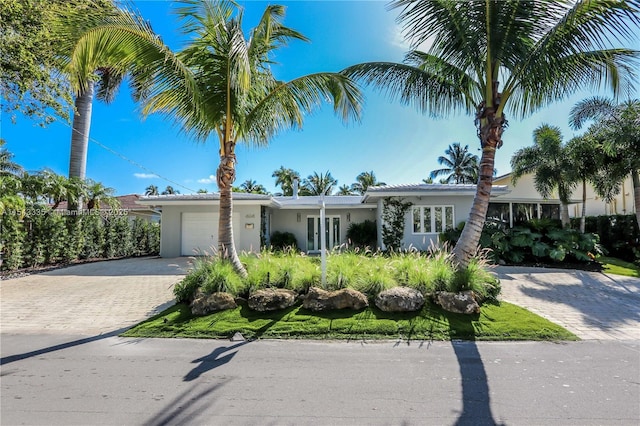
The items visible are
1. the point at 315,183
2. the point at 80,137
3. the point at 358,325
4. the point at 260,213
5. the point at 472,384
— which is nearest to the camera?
the point at 472,384

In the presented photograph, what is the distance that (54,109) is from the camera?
346 inches

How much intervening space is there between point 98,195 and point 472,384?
63.9 feet

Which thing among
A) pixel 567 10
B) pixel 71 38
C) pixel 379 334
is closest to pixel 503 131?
pixel 567 10

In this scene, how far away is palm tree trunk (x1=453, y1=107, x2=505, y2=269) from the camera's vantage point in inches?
264

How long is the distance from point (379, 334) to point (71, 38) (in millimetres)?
7090

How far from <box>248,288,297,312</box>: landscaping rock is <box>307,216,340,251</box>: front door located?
509 inches

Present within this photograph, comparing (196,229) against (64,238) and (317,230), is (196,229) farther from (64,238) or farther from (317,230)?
(317,230)

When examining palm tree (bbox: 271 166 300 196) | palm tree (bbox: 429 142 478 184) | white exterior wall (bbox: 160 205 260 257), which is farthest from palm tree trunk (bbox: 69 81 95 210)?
palm tree (bbox: 429 142 478 184)

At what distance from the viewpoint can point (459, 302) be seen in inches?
237

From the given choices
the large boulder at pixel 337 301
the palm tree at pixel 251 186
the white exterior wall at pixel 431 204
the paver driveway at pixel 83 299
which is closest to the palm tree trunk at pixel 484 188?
the large boulder at pixel 337 301

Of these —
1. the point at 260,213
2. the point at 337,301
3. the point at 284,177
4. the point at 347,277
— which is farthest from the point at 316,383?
the point at 284,177

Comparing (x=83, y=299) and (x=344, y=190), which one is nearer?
(x=83, y=299)

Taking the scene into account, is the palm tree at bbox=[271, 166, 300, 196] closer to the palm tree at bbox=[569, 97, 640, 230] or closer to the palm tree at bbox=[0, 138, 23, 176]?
the palm tree at bbox=[0, 138, 23, 176]

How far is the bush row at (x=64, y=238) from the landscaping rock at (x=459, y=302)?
571 inches
